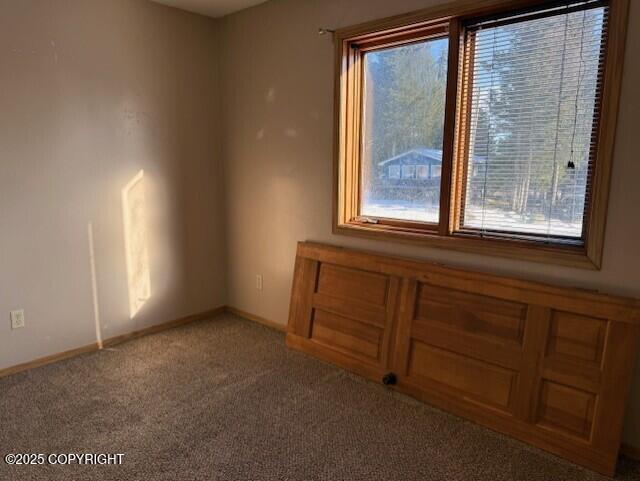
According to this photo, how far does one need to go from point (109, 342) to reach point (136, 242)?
2.40ft

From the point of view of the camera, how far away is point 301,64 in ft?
9.85

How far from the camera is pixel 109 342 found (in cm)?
314

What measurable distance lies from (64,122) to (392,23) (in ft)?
6.82

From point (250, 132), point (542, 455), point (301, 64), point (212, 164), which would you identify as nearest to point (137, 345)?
point (212, 164)

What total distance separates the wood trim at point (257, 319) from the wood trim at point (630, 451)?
2169 mm

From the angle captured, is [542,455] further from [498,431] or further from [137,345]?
[137,345]

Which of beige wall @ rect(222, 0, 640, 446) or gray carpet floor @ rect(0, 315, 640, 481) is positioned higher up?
beige wall @ rect(222, 0, 640, 446)

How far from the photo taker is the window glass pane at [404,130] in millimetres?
2541

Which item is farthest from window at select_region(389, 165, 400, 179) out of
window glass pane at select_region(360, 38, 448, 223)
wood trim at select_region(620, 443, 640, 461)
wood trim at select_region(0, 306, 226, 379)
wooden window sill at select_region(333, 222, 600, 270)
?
wood trim at select_region(0, 306, 226, 379)

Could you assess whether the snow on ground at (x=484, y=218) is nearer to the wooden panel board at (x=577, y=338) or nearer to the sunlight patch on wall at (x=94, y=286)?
the wooden panel board at (x=577, y=338)

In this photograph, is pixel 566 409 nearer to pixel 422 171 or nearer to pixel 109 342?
pixel 422 171

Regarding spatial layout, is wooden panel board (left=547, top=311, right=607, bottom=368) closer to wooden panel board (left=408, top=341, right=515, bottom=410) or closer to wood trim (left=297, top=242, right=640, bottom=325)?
wood trim (left=297, top=242, right=640, bottom=325)

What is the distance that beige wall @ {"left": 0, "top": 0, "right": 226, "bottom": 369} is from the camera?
Answer: 2609 millimetres

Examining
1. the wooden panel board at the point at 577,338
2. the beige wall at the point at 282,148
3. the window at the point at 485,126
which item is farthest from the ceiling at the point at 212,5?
the wooden panel board at the point at 577,338
